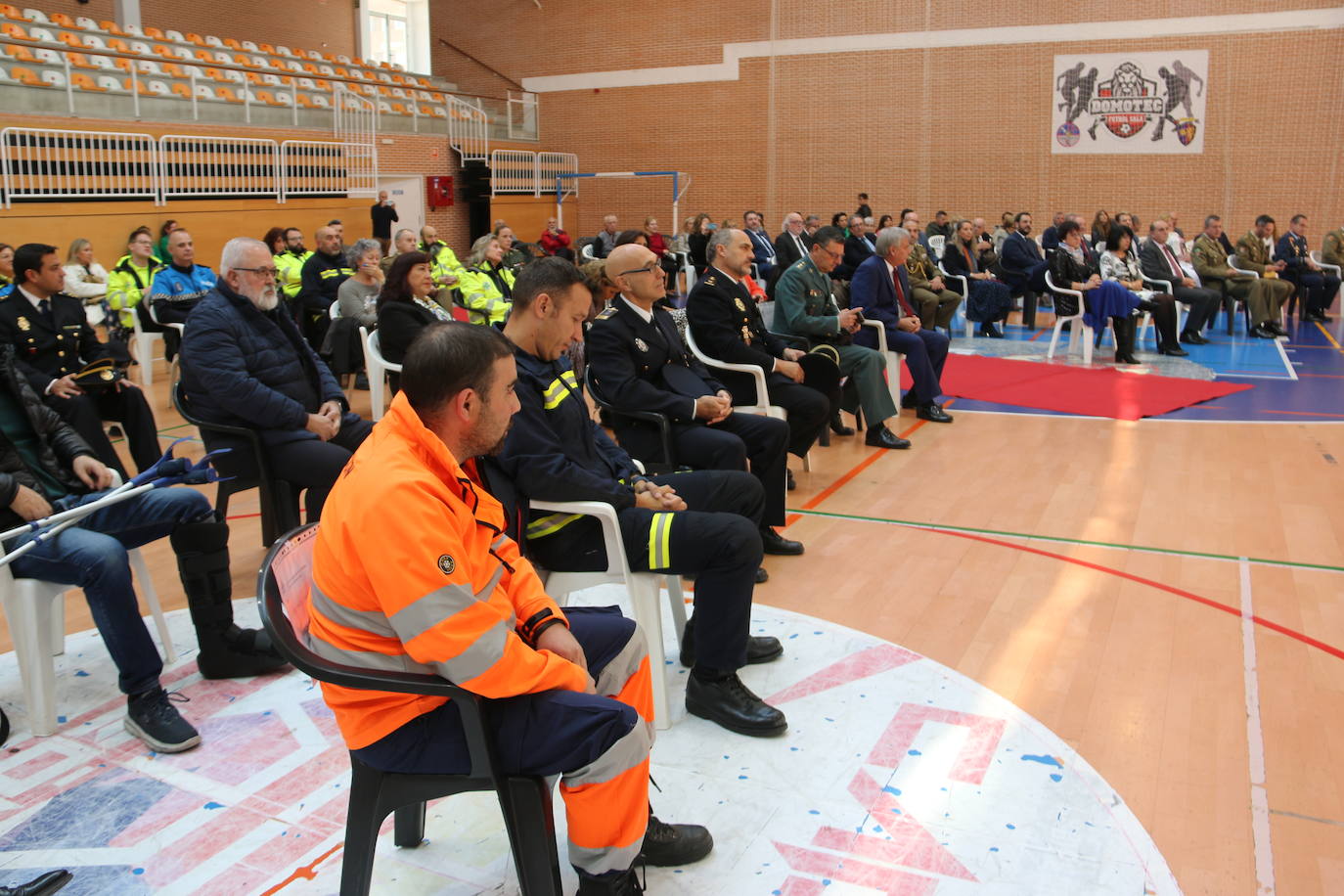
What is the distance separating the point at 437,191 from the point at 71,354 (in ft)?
38.9

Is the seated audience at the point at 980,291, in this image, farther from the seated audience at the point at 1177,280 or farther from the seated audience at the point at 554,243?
the seated audience at the point at 554,243

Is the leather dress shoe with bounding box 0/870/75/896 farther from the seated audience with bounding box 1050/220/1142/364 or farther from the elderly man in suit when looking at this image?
the seated audience with bounding box 1050/220/1142/364

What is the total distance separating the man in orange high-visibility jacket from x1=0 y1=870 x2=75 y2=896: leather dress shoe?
80cm

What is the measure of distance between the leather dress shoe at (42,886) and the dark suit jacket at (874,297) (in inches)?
212

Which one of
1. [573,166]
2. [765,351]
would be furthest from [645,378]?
[573,166]

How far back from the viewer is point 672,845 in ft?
7.38

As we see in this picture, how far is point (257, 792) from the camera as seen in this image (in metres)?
2.57

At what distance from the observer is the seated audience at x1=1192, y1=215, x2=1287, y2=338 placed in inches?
438

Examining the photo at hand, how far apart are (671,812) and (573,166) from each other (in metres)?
17.9

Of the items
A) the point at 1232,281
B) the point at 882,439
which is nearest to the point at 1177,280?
the point at 1232,281

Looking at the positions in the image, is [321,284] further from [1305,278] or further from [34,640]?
[1305,278]

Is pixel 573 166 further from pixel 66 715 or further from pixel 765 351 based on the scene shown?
pixel 66 715

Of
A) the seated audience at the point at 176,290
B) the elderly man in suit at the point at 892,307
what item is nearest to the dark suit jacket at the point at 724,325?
the elderly man in suit at the point at 892,307

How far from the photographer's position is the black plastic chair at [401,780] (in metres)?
1.77
